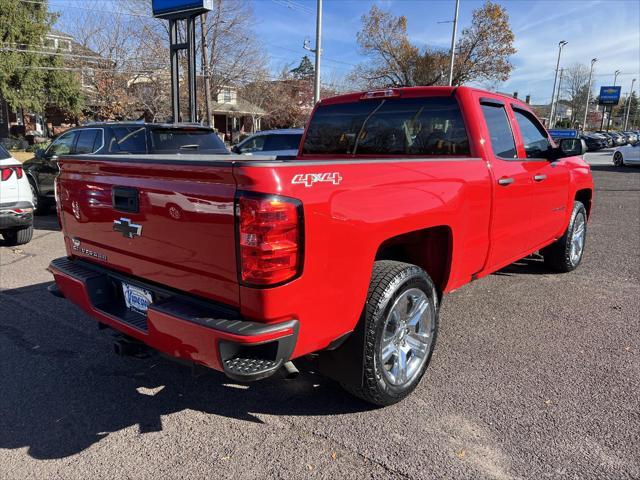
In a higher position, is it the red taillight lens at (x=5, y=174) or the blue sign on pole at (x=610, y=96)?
the blue sign on pole at (x=610, y=96)

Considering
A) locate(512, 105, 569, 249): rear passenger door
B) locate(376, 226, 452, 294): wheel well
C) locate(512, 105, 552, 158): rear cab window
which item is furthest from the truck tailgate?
locate(512, 105, 552, 158): rear cab window

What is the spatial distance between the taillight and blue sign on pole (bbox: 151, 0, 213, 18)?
9868mm

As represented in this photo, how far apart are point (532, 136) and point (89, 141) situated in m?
6.74

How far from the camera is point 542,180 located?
4512mm

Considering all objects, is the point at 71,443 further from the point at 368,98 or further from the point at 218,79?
the point at 218,79

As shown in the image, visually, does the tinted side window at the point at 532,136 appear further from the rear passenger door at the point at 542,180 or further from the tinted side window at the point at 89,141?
the tinted side window at the point at 89,141

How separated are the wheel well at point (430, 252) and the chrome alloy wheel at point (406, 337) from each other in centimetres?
30

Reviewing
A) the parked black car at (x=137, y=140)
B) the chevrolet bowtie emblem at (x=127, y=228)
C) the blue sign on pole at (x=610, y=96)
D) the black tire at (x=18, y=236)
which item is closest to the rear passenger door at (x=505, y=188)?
A: the chevrolet bowtie emblem at (x=127, y=228)

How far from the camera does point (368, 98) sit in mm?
4312

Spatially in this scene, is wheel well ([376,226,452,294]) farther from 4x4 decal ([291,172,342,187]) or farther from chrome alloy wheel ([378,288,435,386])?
4x4 decal ([291,172,342,187])

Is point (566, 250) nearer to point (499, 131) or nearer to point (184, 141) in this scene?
point (499, 131)

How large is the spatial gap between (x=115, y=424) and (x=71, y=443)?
0.25 meters

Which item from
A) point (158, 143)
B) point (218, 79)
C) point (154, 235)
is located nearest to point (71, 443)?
point (154, 235)

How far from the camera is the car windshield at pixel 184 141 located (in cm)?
716
